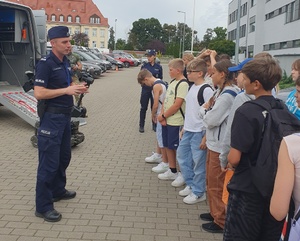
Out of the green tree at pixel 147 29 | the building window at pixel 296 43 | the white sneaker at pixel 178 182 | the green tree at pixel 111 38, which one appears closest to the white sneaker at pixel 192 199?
the white sneaker at pixel 178 182

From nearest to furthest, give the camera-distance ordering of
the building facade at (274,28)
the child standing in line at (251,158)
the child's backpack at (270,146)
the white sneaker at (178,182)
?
the child's backpack at (270,146) < the child standing in line at (251,158) < the white sneaker at (178,182) < the building facade at (274,28)

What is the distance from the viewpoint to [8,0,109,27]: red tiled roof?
9462cm

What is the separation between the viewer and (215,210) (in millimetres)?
4035

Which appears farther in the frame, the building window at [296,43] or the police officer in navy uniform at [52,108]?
the building window at [296,43]

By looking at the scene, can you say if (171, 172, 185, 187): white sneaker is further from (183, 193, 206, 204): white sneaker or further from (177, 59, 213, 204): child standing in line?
(183, 193, 206, 204): white sneaker

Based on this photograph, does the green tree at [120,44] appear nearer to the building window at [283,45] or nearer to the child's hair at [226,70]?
the building window at [283,45]

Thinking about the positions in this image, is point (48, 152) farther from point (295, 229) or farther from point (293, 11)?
point (293, 11)

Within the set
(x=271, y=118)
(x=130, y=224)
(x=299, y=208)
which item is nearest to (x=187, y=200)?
(x=130, y=224)

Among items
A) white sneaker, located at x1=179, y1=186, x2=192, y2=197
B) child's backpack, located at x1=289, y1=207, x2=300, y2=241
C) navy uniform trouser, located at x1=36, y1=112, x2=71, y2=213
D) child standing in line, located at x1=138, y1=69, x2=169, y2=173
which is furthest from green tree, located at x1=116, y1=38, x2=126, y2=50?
child's backpack, located at x1=289, y1=207, x2=300, y2=241

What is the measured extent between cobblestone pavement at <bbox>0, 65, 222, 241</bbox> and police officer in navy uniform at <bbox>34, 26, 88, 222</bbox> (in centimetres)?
27

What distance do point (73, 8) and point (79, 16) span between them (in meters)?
2.94

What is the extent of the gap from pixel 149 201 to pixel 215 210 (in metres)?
1.07

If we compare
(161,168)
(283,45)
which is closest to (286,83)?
(161,168)

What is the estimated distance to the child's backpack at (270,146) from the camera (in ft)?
7.97
